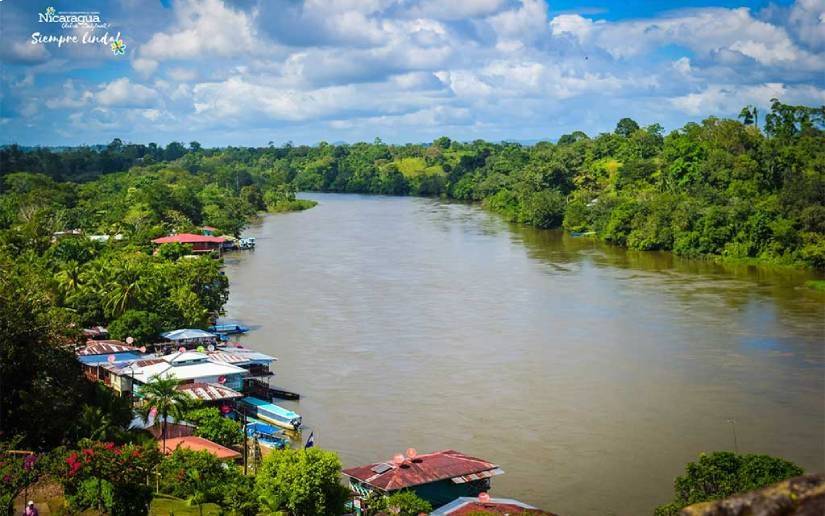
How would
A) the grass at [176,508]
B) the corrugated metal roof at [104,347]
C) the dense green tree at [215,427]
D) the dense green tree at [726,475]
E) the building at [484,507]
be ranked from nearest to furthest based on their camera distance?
the grass at [176,508] → the dense green tree at [726,475] → the building at [484,507] → the dense green tree at [215,427] → the corrugated metal roof at [104,347]

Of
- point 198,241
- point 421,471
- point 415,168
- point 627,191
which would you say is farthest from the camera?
point 415,168

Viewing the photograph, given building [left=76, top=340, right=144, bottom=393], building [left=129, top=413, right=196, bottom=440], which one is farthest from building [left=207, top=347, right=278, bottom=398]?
building [left=129, top=413, right=196, bottom=440]

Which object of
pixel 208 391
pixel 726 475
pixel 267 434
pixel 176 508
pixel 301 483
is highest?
pixel 726 475

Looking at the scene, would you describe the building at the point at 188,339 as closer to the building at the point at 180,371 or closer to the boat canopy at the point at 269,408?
the building at the point at 180,371

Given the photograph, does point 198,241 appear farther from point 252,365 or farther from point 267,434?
point 267,434

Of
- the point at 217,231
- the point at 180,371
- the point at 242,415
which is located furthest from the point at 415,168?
the point at 242,415

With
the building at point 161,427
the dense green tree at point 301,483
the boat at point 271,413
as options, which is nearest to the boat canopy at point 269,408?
the boat at point 271,413

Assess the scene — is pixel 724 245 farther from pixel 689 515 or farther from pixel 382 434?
pixel 689 515

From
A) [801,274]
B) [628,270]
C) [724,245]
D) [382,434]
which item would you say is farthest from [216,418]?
[724,245]
